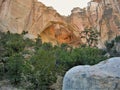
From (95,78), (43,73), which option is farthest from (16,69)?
(95,78)

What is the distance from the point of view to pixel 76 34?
2581 inches

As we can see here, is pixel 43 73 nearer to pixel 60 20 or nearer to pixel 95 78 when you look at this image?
pixel 95 78

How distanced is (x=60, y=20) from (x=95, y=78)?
55784mm

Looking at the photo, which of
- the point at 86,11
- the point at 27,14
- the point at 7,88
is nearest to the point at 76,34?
the point at 86,11

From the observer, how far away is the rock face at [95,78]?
28.7 ft

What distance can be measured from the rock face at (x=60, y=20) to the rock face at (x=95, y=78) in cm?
4476

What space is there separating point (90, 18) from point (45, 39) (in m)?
11.4

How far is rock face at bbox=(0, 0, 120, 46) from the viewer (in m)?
56.5

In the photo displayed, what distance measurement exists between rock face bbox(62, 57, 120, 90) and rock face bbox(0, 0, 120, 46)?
147 ft

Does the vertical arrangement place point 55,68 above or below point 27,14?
below

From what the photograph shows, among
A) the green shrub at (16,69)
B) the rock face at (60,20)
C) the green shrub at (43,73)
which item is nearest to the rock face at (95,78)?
the green shrub at (43,73)

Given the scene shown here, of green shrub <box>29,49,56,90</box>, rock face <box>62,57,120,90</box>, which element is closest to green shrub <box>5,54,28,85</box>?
green shrub <box>29,49,56,90</box>

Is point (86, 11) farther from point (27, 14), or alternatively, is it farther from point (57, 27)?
point (27, 14)

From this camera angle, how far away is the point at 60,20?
64312mm
